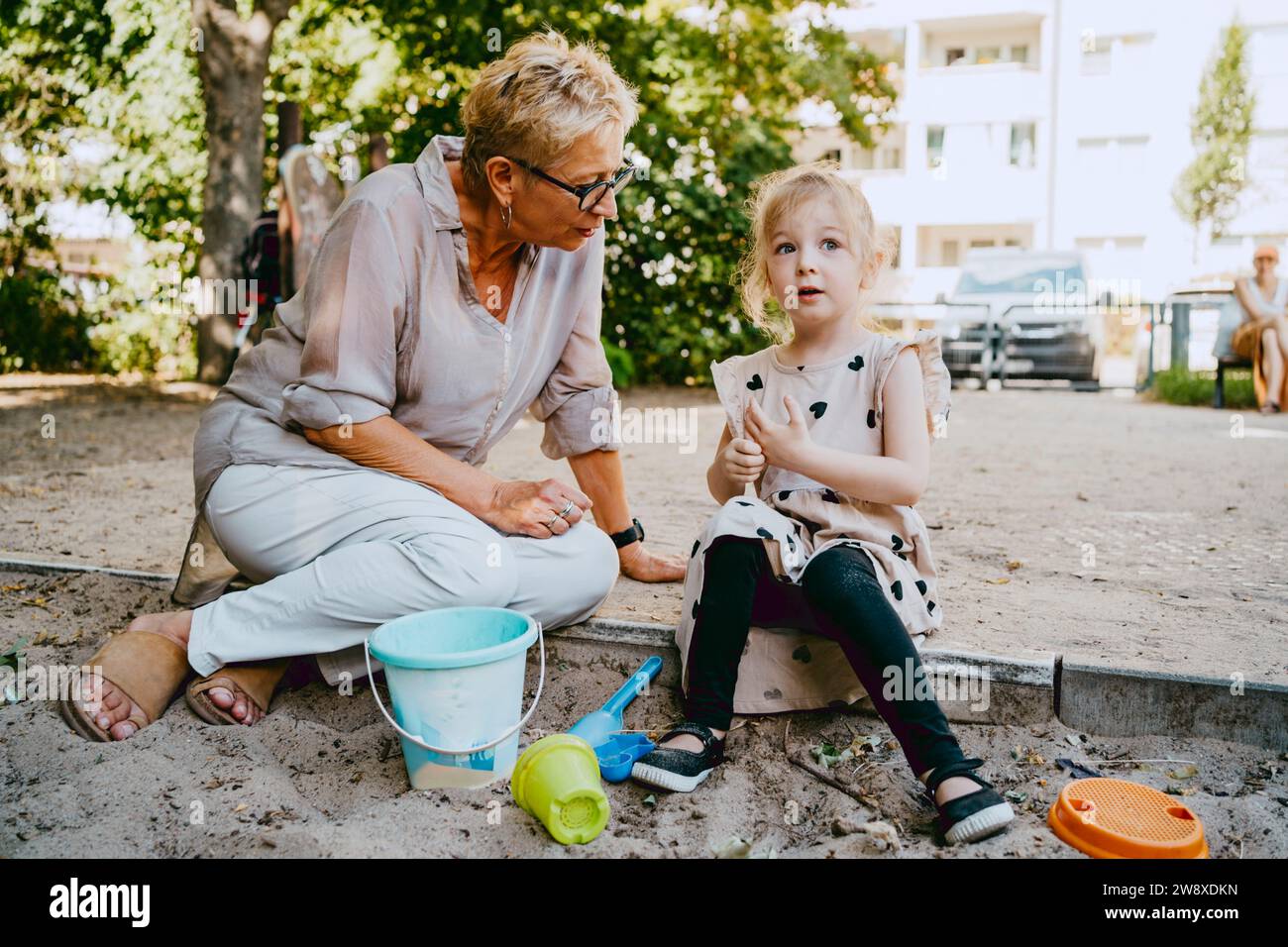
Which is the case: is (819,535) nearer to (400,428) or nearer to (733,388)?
(733,388)

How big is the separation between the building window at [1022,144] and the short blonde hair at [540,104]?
2507 centimetres

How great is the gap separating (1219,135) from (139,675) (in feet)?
89.3

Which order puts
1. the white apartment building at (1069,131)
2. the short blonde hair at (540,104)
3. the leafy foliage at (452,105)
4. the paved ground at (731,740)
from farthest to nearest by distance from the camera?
the white apartment building at (1069,131) → the leafy foliage at (452,105) → the short blonde hair at (540,104) → the paved ground at (731,740)

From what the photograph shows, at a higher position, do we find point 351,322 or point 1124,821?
point 351,322

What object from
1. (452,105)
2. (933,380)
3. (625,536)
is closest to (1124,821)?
(933,380)

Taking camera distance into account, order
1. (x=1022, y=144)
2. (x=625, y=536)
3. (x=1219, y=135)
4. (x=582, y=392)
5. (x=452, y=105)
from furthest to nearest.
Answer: (x=1022, y=144), (x=1219, y=135), (x=452, y=105), (x=625, y=536), (x=582, y=392)

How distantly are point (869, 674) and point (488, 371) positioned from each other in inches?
45.2

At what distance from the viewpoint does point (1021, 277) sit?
1291cm

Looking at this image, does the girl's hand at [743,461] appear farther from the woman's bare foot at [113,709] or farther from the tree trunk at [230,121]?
the tree trunk at [230,121]

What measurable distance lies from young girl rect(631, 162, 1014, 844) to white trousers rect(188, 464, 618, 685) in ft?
1.48

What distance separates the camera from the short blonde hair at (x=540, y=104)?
2.28m

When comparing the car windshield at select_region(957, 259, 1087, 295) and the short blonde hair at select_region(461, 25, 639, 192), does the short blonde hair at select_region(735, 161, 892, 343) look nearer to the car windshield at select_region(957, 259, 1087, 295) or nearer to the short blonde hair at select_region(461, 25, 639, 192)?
the short blonde hair at select_region(461, 25, 639, 192)

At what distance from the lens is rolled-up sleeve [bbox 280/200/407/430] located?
2.32m

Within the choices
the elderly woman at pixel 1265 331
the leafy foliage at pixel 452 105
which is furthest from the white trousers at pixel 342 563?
the elderly woman at pixel 1265 331
